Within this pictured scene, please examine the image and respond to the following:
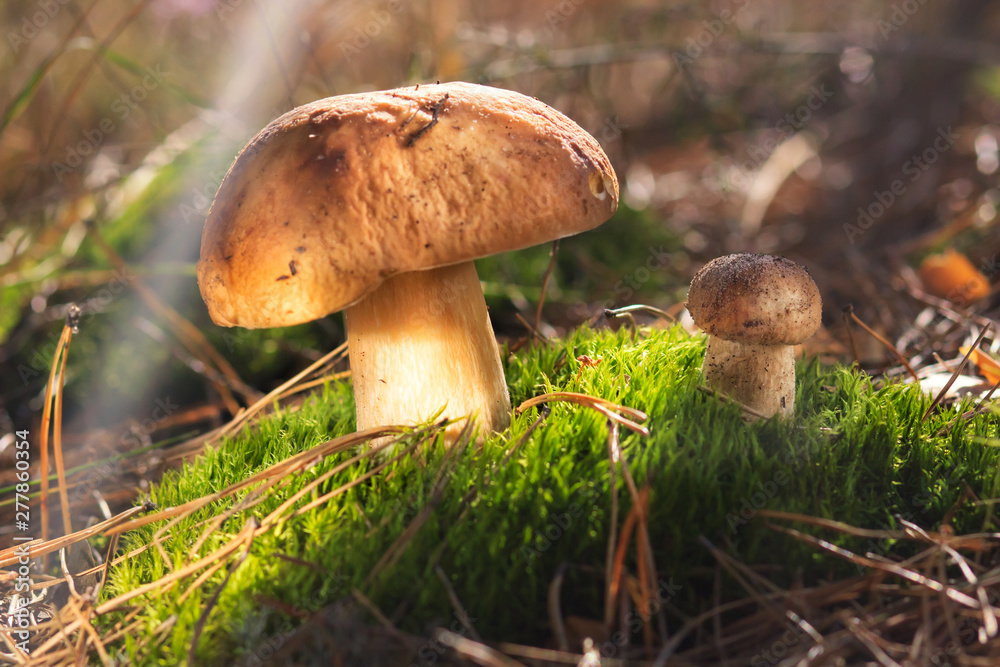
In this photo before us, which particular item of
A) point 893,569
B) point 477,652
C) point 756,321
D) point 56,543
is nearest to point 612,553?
point 477,652

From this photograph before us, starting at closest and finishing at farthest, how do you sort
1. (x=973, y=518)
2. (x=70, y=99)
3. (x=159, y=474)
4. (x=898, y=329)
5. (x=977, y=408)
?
(x=973, y=518)
(x=977, y=408)
(x=159, y=474)
(x=898, y=329)
(x=70, y=99)

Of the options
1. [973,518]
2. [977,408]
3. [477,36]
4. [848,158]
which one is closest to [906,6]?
[848,158]

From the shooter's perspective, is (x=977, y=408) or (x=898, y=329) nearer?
(x=977, y=408)

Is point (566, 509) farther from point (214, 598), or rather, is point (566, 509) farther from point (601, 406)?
point (214, 598)

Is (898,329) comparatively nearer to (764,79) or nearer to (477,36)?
(477,36)

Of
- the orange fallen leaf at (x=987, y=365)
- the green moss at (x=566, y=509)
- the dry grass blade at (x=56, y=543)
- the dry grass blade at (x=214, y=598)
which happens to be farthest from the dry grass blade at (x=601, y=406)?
the orange fallen leaf at (x=987, y=365)

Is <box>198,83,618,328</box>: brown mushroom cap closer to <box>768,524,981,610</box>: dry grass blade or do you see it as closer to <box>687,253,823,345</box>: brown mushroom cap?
<box>687,253,823,345</box>: brown mushroom cap
